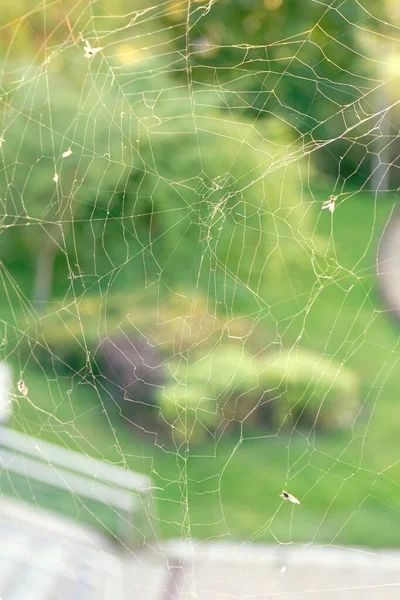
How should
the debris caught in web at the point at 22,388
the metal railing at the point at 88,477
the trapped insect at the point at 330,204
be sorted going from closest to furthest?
the trapped insect at the point at 330,204 → the metal railing at the point at 88,477 → the debris caught in web at the point at 22,388

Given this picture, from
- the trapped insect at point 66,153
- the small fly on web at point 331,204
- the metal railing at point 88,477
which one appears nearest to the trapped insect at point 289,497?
the metal railing at point 88,477

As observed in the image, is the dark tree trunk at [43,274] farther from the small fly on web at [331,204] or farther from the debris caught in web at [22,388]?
the small fly on web at [331,204]

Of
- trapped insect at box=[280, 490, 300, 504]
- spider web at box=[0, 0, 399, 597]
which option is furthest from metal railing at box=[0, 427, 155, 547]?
trapped insect at box=[280, 490, 300, 504]

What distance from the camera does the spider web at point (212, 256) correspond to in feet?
1.86

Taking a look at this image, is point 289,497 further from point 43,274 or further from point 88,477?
point 43,274

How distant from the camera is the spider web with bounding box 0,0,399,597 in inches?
22.3

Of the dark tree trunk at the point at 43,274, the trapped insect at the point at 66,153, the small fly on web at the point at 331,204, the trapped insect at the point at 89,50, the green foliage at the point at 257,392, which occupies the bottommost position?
the green foliage at the point at 257,392

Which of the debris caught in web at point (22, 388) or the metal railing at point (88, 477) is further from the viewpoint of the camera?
the debris caught in web at point (22, 388)

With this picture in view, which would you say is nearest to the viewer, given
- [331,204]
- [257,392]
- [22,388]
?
[331,204]

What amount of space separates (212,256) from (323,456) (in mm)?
256

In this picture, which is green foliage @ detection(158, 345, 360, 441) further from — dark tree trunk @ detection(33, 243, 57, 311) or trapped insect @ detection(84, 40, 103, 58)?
trapped insect @ detection(84, 40, 103, 58)

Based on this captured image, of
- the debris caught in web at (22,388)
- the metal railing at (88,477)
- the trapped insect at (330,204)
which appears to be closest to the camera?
the trapped insect at (330,204)

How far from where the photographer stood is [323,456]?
2.02ft

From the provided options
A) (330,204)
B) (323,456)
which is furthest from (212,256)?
(323,456)
